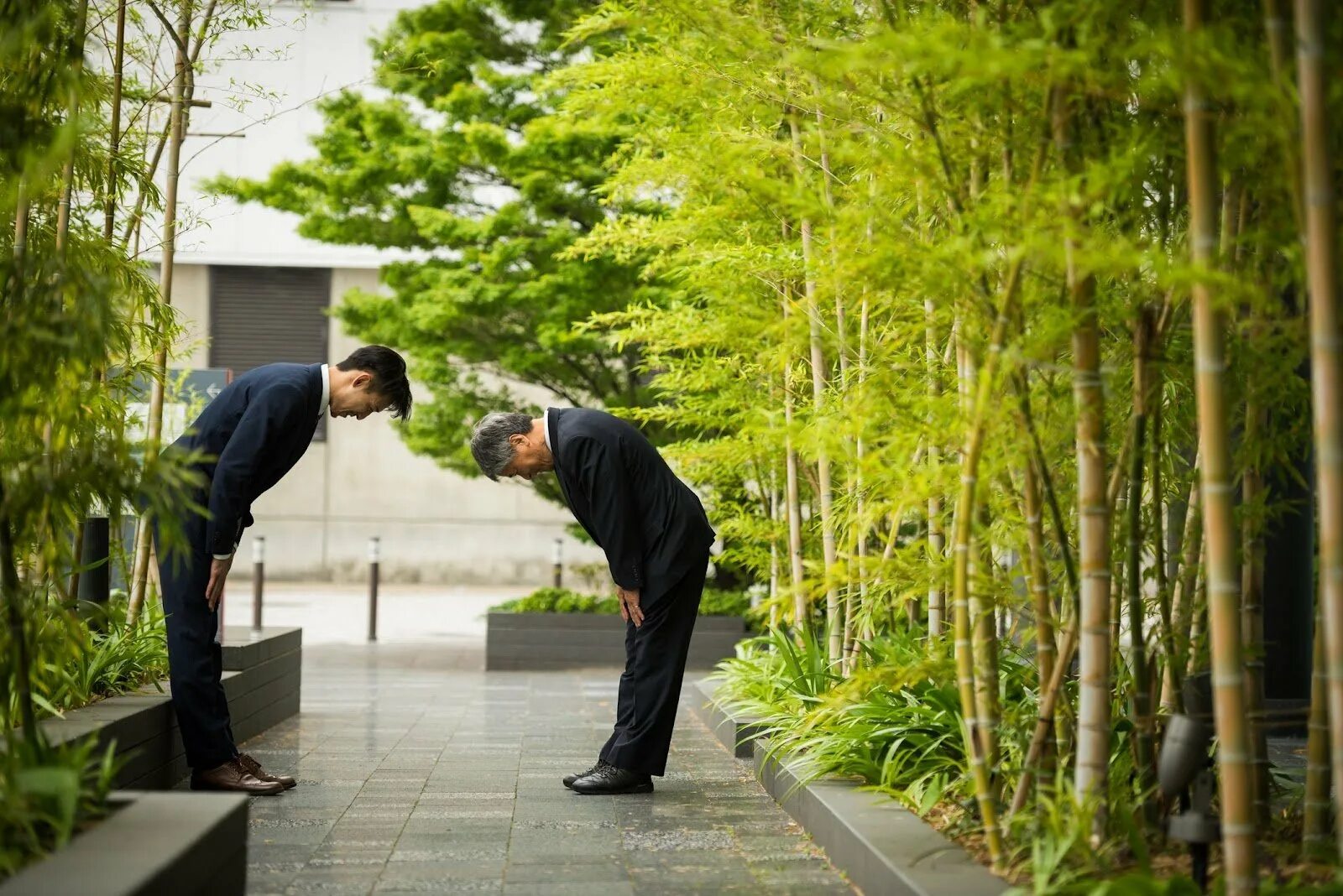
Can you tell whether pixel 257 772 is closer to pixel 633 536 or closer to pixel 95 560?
pixel 95 560

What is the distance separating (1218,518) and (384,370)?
3002 mm

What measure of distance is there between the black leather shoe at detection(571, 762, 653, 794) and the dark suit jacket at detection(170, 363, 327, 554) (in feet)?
4.64

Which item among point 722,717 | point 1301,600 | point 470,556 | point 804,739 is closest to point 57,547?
point 804,739

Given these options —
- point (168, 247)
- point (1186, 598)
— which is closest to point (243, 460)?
point (168, 247)

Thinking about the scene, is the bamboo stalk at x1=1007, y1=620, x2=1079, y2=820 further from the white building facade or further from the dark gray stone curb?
the white building facade

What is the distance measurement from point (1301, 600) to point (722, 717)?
8.88ft

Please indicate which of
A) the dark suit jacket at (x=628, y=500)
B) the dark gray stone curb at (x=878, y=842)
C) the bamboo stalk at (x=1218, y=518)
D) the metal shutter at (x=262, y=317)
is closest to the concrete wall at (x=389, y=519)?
the metal shutter at (x=262, y=317)

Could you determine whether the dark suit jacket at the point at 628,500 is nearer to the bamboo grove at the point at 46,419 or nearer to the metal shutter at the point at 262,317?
the bamboo grove at the point at 46,419

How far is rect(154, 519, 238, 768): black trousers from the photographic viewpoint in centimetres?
442

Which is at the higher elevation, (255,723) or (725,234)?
(725,234)

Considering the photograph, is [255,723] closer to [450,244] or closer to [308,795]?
[308,795]

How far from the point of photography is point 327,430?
61.1 ft

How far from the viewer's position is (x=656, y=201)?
378 inches

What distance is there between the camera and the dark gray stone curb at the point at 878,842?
2.98 m
